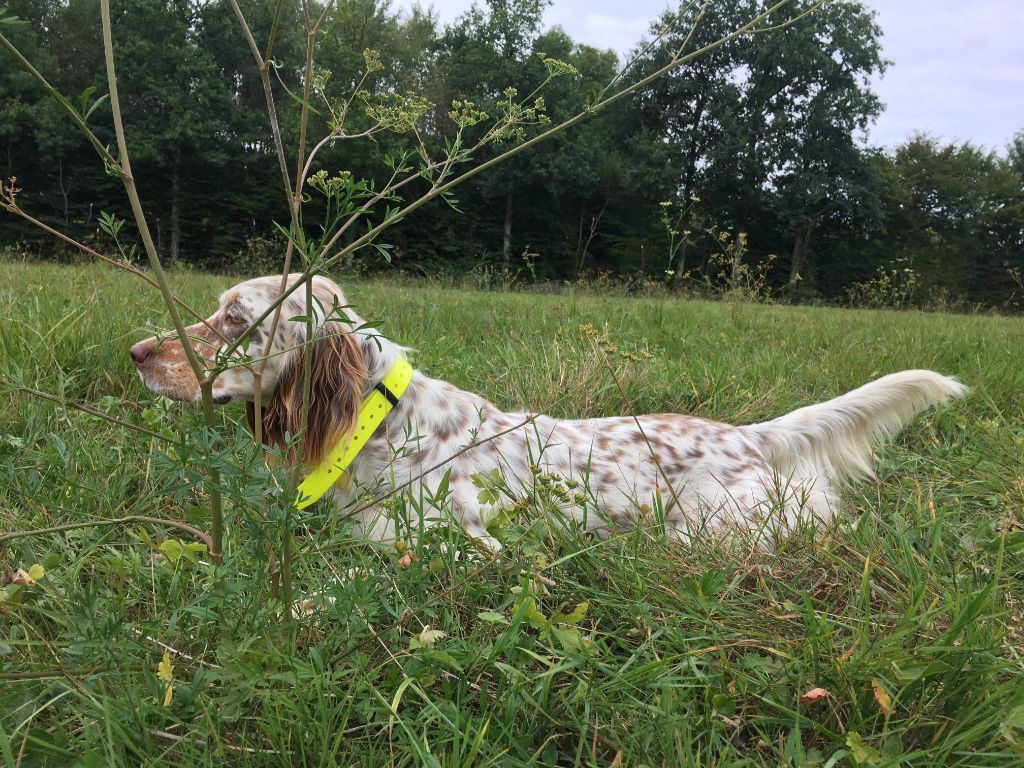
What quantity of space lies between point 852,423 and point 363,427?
2163mm

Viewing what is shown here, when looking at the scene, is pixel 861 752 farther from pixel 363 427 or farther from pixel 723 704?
pixel 363 427

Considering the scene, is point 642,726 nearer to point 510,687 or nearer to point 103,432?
point 510,687

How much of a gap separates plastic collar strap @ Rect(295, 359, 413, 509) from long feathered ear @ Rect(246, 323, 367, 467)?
0.12 feet

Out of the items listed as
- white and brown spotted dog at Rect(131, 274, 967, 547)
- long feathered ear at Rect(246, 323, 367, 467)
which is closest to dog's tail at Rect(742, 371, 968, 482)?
white and brown spotted dog at Rect(131, 274, 967, 547)

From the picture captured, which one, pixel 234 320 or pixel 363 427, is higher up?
pixel 234 320

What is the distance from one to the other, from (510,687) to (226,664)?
1.63 ft

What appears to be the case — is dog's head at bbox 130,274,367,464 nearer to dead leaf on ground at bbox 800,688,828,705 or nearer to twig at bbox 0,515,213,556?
twig at bbox 0,515,213,556

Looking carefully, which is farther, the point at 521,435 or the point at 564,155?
the point at 564,155

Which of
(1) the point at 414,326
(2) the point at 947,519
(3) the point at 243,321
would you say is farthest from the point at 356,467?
(1) the point at 414,326

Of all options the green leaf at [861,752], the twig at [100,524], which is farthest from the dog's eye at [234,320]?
the green leaf at [861,752]

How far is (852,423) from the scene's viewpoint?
10.2 ft

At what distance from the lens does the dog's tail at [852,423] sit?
10.1ft

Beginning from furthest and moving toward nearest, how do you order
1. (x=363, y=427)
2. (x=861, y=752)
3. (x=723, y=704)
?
1. (x=363, y=427)
2. (x=723, y=704)
3. (x=861, y=752)

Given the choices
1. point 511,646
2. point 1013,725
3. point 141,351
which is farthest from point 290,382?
point 1013,725
